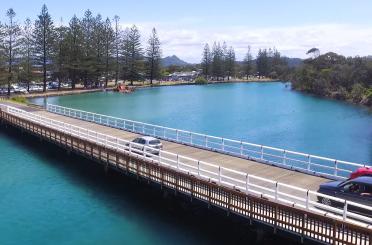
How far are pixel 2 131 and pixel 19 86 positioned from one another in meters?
62.6

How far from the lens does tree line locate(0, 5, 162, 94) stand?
9287cm

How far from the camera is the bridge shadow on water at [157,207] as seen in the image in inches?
780

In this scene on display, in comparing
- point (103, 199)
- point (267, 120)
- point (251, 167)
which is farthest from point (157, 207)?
point (267, 120)

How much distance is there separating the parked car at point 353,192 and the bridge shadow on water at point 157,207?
258 cm

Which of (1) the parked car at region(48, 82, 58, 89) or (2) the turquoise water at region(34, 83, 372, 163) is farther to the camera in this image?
(1) the parked car at region(48, 82, 58, 89)

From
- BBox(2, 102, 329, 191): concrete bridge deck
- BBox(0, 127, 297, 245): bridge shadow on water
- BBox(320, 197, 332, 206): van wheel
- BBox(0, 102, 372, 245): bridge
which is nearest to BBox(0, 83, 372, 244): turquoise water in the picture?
BBox(0, 127, 297, 245): bridge shadow on water

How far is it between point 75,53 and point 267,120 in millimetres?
65117

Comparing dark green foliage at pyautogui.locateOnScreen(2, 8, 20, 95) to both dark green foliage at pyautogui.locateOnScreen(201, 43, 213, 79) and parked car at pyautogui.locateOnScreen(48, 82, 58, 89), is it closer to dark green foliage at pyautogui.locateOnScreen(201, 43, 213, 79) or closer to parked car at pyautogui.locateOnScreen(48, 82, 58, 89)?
parked car at pyautogui.locateOnScreen(48, 82, 58, 89)

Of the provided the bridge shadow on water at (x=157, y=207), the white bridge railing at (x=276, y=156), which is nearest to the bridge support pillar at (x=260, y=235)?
the bridge shadow on water at (x=157, y=207)

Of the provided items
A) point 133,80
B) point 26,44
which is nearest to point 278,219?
point 26,44

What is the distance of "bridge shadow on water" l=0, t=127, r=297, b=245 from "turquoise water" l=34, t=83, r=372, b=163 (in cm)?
2049

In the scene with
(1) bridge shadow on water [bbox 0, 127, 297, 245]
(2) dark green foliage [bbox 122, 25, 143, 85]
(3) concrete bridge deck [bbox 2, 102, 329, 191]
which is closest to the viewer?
(1) bridge shadow on water [bbox 0, 127, 297, 245]

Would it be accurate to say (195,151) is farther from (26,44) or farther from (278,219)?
(26,44)

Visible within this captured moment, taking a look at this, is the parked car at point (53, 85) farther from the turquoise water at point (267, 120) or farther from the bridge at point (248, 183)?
the bridge at point (248, 183)
